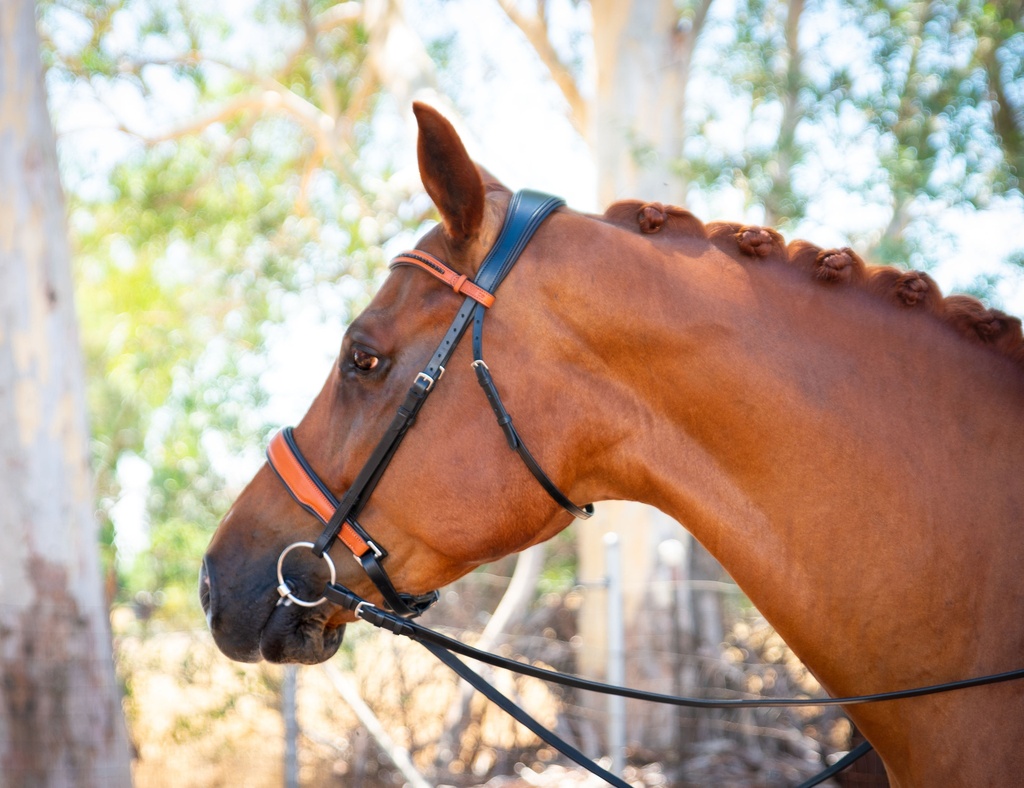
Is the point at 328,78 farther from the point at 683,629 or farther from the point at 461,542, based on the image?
the point at 461,542

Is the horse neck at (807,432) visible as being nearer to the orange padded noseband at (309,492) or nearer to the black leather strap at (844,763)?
the black leather strap at (844,763)

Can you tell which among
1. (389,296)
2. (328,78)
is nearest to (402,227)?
(328,78)

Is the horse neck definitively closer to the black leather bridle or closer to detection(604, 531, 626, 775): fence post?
the black leather bridle

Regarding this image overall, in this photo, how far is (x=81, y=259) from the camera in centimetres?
1520

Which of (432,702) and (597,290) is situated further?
(432,702)

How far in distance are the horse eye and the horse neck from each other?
0.54 metres

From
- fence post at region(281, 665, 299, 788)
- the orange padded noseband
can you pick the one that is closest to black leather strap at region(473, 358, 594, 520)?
the orange padded noseband

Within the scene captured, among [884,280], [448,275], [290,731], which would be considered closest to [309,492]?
[448,275]

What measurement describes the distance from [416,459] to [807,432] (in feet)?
3.14

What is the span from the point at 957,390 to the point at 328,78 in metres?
10.6

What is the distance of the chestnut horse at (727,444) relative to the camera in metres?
1.84

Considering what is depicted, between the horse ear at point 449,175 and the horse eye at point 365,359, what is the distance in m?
0.37

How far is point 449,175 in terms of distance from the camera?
6.69ft

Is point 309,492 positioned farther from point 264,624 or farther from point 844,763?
point 844,763
